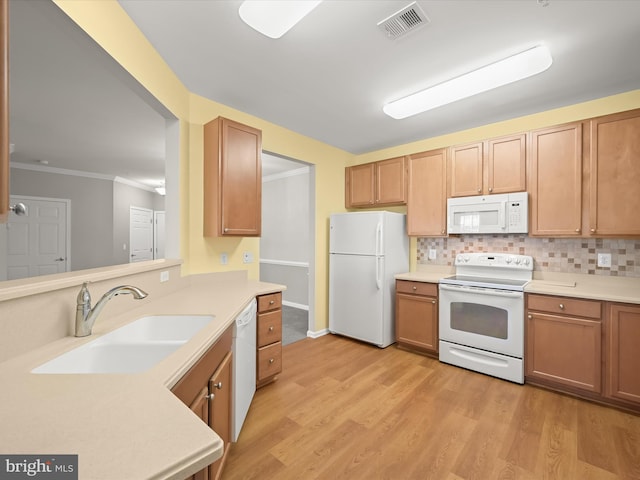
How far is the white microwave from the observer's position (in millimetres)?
2824

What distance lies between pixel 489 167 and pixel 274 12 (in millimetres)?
2504

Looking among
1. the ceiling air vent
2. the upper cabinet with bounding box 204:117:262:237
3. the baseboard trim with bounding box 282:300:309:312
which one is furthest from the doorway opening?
the ceiling air vent

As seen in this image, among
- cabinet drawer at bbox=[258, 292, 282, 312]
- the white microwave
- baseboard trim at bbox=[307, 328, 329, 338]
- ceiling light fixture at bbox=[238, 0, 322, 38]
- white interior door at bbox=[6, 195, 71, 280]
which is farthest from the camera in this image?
white interior door at bbox=[6, 195, 71, 280]

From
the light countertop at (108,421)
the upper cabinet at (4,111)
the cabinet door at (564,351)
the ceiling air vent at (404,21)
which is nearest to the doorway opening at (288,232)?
the cabinet door at (564,351)

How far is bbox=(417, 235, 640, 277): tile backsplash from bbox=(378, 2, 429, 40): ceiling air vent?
2.36m

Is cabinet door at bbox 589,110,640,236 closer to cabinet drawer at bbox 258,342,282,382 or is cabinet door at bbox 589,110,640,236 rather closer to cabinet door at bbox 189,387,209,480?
cabinet drawer at bbox 258,342,282,382

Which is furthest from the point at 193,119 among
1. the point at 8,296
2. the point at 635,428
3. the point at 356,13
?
the point at 635,428

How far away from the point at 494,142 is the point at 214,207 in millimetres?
2789

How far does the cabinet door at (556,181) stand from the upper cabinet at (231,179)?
8.50 feet

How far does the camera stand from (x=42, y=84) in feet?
8.36

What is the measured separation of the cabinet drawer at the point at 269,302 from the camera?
7.97ft

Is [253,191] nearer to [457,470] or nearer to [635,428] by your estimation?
[457,470]

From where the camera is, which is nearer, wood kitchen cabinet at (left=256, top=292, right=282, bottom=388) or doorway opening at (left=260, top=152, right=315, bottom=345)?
wood kitchen cabinet at (left=256, top=292, right=282, bottom=388)

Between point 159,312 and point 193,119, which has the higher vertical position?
point 193,119
